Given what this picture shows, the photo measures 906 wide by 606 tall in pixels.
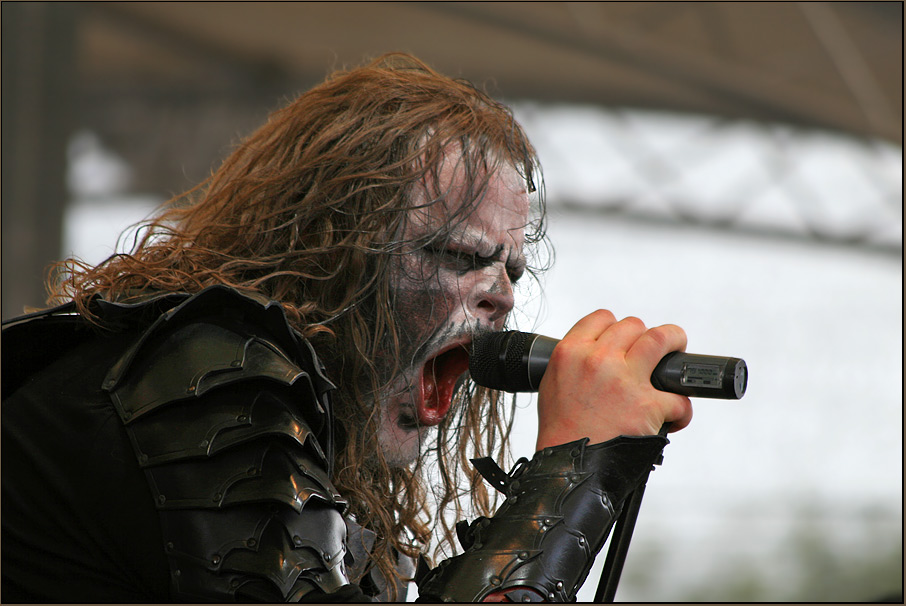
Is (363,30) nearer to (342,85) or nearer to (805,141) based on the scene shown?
(805,141)

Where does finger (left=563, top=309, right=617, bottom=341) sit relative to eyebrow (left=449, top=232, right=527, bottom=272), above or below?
below

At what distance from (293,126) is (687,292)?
4655 mm

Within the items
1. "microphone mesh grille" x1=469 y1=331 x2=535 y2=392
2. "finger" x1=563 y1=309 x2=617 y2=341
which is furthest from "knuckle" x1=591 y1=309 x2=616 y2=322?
"microphone mesh grille" x1=469 y1=331 x2=535 y2=392

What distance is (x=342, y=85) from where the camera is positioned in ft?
5.76

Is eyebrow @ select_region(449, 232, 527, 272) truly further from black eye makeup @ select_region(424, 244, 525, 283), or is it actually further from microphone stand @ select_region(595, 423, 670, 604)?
microphone stand @ select_region(595, 423, 670, 604)

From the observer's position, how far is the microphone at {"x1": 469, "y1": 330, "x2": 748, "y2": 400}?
1.27m

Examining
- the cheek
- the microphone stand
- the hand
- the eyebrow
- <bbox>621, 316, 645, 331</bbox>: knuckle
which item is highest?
the eyebrow

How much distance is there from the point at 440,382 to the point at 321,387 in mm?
449

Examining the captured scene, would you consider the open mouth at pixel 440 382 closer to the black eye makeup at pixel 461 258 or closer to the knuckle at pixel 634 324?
the black eye makeup at pixel 461 258

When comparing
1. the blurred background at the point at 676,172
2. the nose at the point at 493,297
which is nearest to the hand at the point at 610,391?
the nose at the point at 493,297

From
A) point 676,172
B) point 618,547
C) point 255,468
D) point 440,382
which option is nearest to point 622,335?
point 618,547

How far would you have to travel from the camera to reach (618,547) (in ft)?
4.21

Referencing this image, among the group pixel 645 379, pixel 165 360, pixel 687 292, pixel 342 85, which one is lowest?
pixel 165 360

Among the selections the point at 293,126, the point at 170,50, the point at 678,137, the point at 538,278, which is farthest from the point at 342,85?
the point at 678,137
